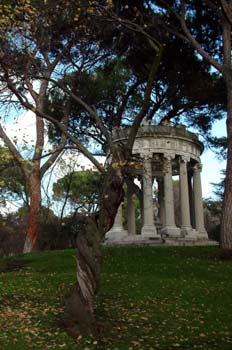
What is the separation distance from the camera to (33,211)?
2061cm

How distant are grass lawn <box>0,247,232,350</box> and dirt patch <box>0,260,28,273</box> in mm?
36

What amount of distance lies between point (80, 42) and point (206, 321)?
9.58m

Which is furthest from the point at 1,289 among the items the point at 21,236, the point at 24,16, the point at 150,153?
the point at 21,236

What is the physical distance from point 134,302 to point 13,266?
7211mm

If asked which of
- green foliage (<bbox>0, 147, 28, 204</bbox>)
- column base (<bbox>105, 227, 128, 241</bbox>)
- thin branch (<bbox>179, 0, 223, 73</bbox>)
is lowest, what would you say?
column base (<bbox>105, 227, 128, 241</bbox>)

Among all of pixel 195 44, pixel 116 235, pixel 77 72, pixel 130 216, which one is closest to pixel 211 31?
pixel 195 44

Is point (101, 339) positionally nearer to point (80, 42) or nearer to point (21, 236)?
point (80, 42)

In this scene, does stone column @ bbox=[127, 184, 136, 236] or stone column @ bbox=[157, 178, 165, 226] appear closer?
stone column @ bbox=[127, 184, 136, 236]

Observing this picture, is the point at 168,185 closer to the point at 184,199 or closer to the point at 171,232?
the point at 184,199

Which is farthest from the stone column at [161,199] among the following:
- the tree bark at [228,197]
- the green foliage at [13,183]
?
the tree bark at [228,197]

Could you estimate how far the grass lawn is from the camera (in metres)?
8.16

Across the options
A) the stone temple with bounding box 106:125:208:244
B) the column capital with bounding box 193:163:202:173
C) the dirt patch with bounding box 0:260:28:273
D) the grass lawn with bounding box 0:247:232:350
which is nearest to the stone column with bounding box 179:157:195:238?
the stone temple with bounding box 106:125:208:244

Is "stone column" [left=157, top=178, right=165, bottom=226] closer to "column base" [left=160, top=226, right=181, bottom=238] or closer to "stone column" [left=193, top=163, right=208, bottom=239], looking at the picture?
"stone column" [left=193, top=163, right=208, bottom=239]

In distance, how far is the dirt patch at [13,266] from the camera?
53.9 ft
